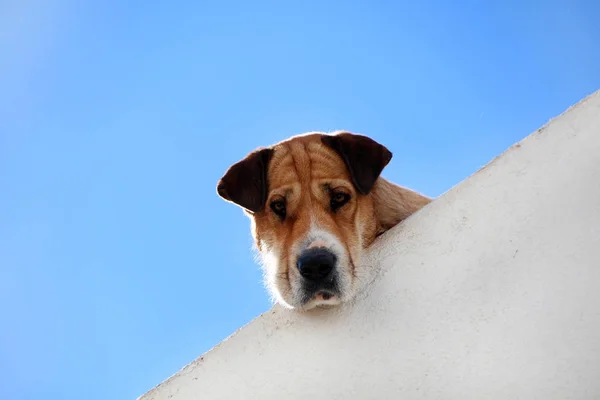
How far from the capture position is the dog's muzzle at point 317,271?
484 centimetres

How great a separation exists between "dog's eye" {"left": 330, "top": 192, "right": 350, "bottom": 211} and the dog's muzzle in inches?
26.4

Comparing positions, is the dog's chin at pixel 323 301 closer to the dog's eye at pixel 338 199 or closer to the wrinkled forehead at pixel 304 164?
the dog's eye at pixel 338 199

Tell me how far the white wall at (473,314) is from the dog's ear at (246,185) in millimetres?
1365

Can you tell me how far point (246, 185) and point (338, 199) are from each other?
78 cm

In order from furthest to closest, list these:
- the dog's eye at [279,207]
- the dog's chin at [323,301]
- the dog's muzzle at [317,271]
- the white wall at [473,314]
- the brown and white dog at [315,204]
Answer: the dog's eye at [279,207]
the brown and white dog at [315,204]
the dog's muzzle at [317,271]
the dog's chin at [323,301]
the white wall at [473,314]

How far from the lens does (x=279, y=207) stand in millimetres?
5684

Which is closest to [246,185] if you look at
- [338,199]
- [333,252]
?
[338,199]

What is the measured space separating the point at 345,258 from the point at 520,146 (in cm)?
142

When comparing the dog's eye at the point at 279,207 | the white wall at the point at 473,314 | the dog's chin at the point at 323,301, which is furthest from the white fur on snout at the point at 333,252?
the dog's eye at the point at 279,207

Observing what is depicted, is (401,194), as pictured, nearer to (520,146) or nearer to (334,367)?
(520,146)

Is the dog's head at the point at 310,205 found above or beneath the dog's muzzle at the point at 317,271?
above

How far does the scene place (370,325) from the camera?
4.35 m

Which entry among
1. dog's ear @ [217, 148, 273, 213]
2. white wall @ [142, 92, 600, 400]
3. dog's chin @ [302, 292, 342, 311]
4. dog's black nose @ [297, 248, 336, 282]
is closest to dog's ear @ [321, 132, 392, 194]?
dog's ear @ [217, 148, 273, 213]

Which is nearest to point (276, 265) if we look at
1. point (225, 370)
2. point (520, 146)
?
point (225, 370)
